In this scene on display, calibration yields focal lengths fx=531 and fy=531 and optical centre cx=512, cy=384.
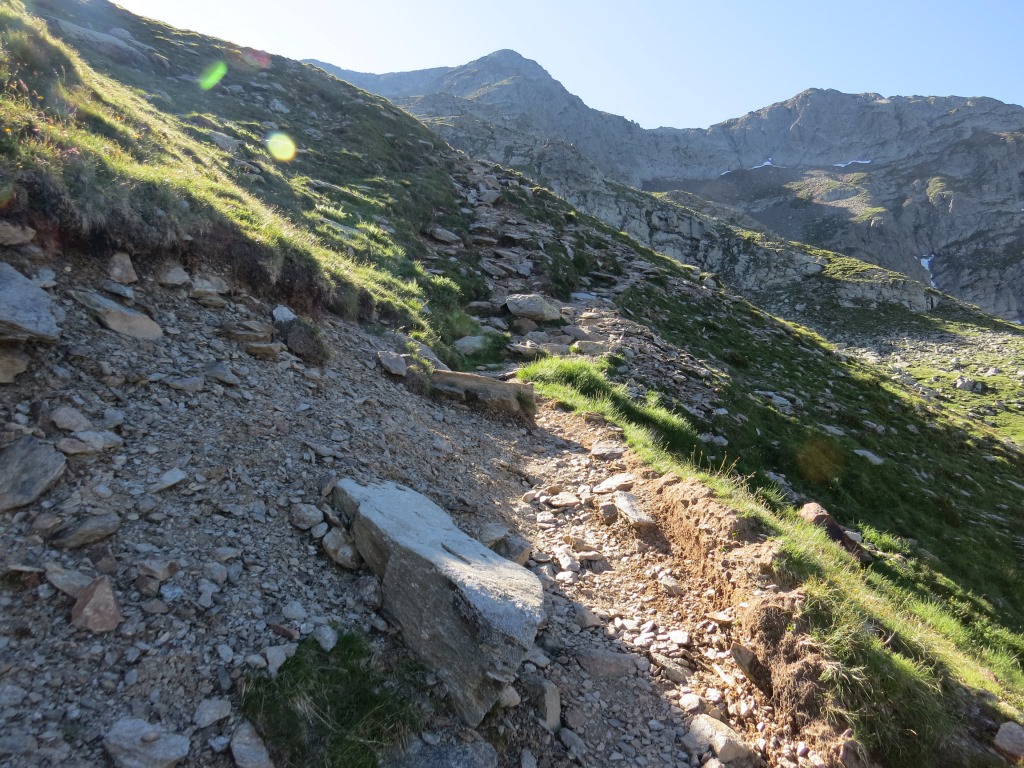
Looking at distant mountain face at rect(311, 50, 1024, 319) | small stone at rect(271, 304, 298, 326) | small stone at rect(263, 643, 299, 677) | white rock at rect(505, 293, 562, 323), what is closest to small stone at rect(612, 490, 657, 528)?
small stone at rect(263, 643, 299, 677)

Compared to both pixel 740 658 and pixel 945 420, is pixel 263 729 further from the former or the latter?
pixel 945 420

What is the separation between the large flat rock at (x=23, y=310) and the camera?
482 cm

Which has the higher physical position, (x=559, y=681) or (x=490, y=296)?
(x=490, y=296)

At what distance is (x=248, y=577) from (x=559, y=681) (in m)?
2.90

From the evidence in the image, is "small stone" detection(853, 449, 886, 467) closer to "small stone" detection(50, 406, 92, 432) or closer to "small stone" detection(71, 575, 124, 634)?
"small stone" detection(71, 575, 124, 634)

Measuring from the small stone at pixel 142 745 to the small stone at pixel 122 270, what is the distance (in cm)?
522

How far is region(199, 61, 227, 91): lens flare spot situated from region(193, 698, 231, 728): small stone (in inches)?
1312

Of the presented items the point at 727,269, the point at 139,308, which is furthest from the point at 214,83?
the point at 727,269

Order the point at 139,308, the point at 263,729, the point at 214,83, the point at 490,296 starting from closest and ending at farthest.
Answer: the point at 263,729, the point at 139,308, the point at 490,296, the point at 214,83

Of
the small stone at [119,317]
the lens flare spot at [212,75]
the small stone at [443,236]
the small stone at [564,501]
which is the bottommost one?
the small stone at [564,501]

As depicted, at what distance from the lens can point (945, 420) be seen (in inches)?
923

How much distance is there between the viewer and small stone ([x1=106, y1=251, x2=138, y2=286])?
253 inches

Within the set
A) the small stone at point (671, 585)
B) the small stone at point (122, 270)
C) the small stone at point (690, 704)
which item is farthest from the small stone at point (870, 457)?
the small stone at point (122, 270)

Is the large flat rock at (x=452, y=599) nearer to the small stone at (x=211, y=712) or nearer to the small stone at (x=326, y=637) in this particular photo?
the small stone at (x=326, y=637)
